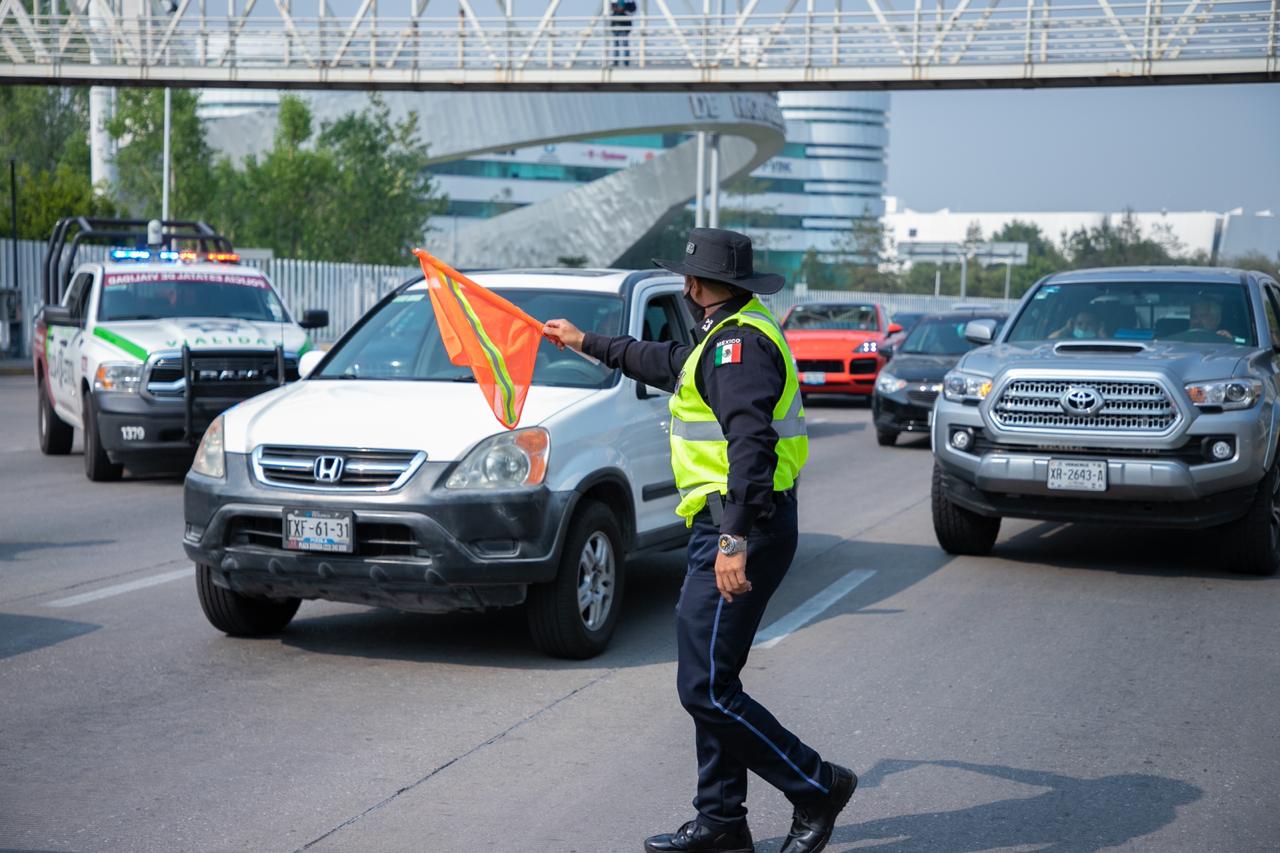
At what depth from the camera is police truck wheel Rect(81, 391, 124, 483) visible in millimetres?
13335

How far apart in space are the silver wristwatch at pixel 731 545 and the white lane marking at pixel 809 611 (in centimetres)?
330

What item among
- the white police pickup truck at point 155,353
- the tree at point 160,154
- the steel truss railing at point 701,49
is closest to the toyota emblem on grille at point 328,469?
the white police pickup truck at point 155,353

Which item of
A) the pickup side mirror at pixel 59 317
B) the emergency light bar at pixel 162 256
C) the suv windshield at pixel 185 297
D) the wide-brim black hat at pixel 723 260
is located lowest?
the pickup side mirror at pixel 59 317

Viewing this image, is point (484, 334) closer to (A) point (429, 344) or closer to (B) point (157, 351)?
(A) point (429, 344)

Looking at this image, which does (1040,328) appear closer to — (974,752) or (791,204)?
(974,752)

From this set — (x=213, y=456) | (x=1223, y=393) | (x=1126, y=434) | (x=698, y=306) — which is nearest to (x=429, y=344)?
(x=213, y=456)

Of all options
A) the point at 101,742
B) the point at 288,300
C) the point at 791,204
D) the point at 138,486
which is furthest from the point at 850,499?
the point at 791,204

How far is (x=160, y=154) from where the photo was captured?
47.5m

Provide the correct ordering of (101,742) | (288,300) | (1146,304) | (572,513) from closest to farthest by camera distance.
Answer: (101,742) < (572,513) < (1146,304) < (288,300)

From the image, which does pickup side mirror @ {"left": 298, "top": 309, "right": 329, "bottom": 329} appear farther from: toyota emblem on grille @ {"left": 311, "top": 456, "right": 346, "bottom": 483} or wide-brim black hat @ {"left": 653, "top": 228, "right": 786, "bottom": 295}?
wide-brim black hat @ {"left": 653, "top": 228, "right": 786, "bottom": 295}

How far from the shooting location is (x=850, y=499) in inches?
528

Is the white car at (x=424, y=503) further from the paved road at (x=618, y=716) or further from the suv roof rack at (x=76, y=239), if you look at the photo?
the suv roof rack at (x=76, y=239)

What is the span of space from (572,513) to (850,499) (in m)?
6.77

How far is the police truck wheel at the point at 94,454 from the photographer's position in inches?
525
